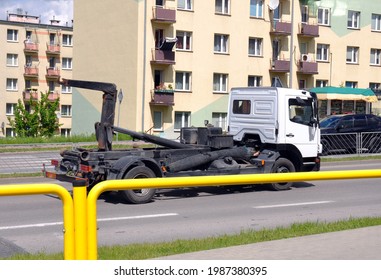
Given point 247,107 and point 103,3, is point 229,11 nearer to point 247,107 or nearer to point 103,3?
point 103,3

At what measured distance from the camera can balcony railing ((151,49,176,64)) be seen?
1900 inches

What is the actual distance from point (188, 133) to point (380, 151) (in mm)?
16141

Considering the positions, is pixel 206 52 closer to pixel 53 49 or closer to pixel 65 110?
pixel 53 49

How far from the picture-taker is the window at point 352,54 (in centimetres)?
5738

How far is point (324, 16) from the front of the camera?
5650cm

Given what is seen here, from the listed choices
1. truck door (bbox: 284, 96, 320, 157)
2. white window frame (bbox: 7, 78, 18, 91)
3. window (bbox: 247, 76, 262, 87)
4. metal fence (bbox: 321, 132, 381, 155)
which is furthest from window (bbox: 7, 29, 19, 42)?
truck door (bbox: 284, 96, 320, 157)

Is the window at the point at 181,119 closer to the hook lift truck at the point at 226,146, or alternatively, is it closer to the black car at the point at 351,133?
the black car at the point at 351,133

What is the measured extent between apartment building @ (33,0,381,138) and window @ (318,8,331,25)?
93 millimetres

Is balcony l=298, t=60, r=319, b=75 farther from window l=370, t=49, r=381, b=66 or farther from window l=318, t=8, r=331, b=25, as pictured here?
window l=370, t=49, r=381, b=66

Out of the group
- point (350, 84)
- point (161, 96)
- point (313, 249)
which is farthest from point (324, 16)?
point (313, 249)

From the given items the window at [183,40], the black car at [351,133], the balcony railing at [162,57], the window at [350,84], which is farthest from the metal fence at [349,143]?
the window at [350,84]

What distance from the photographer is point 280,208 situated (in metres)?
6.87

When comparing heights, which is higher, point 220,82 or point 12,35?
point 12,35

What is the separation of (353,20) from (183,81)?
54.7ft
